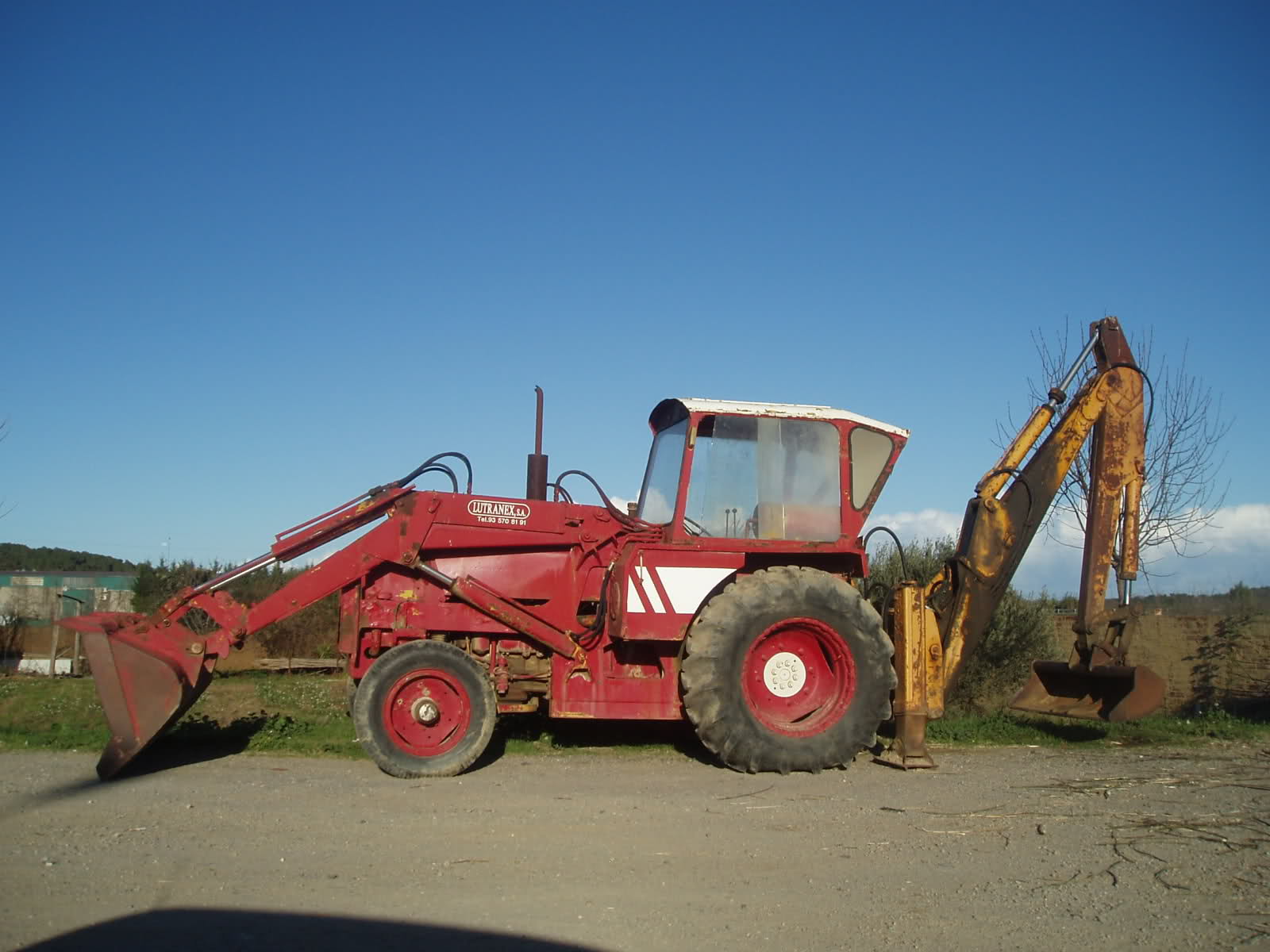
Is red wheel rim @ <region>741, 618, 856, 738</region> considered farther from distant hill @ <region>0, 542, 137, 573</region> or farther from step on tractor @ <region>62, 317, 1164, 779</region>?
distant hill @ <region>0, 542, 137, 573</region>

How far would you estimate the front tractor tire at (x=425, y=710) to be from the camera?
845cm

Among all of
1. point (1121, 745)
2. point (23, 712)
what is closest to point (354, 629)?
A: point (23, 712)

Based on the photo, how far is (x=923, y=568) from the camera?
15.8 meters

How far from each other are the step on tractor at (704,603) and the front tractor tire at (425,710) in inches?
0.6

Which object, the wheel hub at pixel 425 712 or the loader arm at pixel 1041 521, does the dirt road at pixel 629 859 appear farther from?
the loader arm at pixel 1041 521

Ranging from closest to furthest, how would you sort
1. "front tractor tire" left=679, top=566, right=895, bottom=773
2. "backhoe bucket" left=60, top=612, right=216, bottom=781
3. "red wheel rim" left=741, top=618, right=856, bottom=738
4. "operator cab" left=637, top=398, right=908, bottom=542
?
"backhoe bucket" left=60, top=612, right=216, bottom=781
"front tractor tire" left=679, top=566, right=895, bottom=773
"red wheel rim" left=741, top=618, right=856, bottom=738
"operator cab" left=637, top=398, right=908, bottom=542

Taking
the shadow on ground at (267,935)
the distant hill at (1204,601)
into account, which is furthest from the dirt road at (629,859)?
the distant hill at (1204,601)

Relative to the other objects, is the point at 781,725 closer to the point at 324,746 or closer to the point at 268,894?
the point at 324,746

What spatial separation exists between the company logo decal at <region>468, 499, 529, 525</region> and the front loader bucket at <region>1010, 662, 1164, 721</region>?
5105mm

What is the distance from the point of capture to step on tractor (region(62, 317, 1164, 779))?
338 inches

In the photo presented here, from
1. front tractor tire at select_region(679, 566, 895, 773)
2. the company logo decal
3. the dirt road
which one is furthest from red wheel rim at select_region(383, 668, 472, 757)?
front tractor tire at select_region(679, 566, 895, 773)

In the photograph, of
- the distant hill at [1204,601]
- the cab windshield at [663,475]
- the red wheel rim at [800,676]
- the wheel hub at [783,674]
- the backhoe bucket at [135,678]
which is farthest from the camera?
the distant hill at [1204,601]

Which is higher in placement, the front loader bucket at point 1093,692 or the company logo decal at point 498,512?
the company logo decal at point 498,512

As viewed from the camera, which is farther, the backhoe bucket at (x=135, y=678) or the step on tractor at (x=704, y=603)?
the step on tractor at (x=704, y=603)
